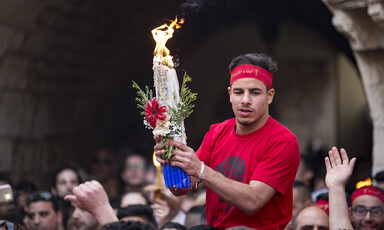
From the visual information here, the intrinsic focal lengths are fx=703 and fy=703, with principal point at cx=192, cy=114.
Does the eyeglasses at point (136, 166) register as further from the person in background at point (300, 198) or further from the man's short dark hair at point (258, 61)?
the man's short dark hair at point (258, 61)

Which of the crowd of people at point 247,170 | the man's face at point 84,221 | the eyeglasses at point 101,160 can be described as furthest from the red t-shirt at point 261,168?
the eyeglasses at point 101,160

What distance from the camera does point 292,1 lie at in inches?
490

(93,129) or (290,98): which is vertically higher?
(290,98)

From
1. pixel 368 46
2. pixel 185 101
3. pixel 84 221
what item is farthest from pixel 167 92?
pixel 368 46

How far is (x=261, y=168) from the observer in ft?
12.4

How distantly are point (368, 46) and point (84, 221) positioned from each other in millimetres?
3484

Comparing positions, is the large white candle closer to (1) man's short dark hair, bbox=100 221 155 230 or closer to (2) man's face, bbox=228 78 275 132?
(2) man's face, bbox=228 78 275 132

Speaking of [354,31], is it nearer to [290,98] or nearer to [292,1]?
[292,1]

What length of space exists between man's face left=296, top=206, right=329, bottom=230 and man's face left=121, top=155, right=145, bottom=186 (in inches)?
145

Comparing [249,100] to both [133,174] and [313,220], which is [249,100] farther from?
[133,174]

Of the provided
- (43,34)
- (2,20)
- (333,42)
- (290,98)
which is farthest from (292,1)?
(2,20)

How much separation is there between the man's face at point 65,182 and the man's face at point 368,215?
11.8 ft

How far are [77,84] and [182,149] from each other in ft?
27.7

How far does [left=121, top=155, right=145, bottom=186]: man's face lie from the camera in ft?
28.4
